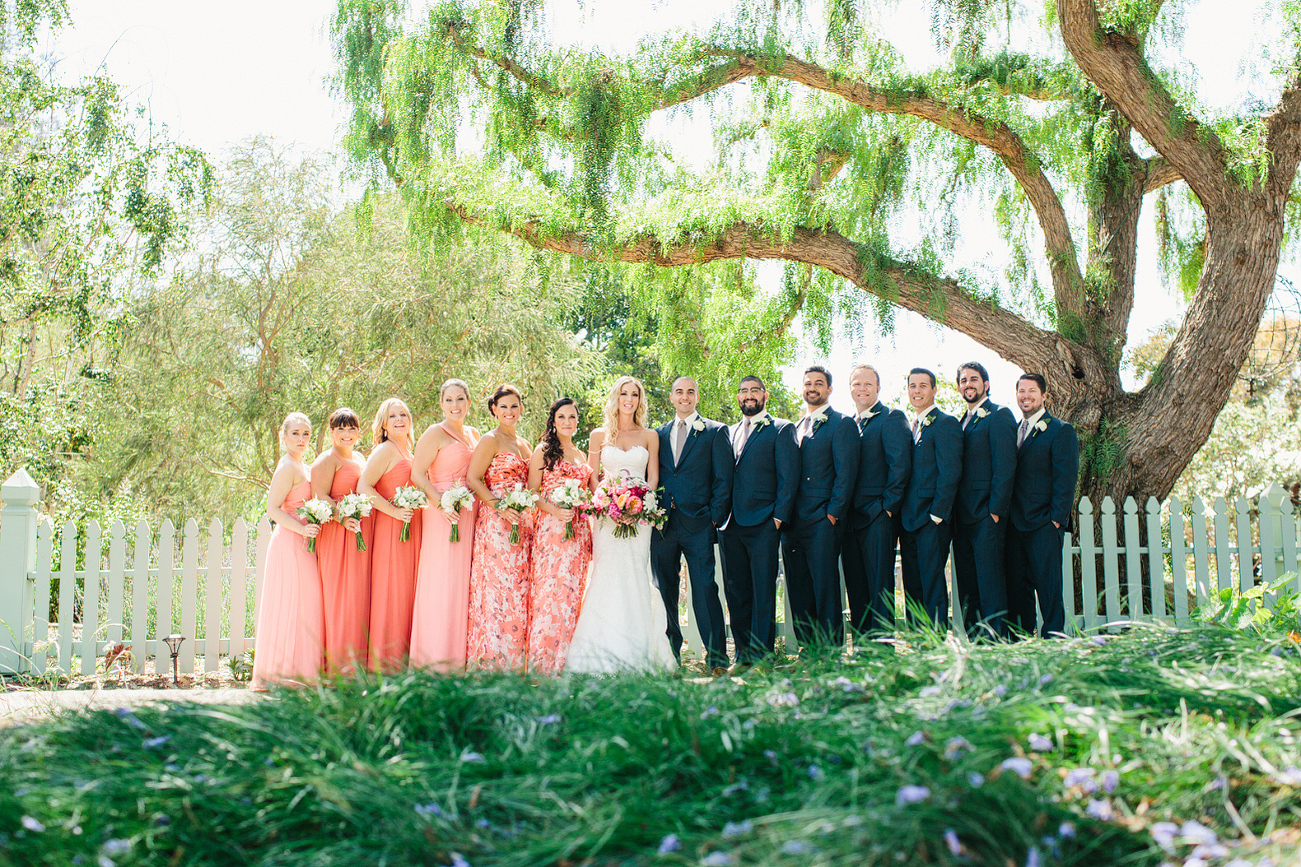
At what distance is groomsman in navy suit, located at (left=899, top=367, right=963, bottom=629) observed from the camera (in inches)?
237

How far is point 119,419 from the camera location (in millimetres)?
11281

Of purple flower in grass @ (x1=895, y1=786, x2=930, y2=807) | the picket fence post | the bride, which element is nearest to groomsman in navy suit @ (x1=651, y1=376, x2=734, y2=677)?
the bride

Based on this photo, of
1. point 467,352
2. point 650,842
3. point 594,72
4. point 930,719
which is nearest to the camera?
point 650,842

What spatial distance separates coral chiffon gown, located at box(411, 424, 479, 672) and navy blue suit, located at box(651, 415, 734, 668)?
125cm

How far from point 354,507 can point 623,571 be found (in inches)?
68.1

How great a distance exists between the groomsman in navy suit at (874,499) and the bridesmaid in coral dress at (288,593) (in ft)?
11.5

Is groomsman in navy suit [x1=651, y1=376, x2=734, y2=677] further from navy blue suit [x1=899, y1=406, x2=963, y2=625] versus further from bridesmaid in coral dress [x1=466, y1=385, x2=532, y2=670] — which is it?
navy blue suit [x1=899, y1=406, x2=963, y2=625]

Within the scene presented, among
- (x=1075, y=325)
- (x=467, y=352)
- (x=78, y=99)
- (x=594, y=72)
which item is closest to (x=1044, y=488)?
(x=1075, y=325)

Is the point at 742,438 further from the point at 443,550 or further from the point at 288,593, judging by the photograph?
the point at 288,593

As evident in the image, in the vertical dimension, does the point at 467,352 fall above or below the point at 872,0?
below

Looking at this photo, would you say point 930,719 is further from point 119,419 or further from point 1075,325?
point 119,419

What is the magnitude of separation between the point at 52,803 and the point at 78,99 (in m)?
11.7

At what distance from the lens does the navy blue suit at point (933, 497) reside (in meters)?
6.02

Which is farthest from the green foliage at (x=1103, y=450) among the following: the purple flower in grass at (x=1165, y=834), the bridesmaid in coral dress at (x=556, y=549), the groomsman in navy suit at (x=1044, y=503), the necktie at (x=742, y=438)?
the purple flower in grass at (x=1165, y=834)
